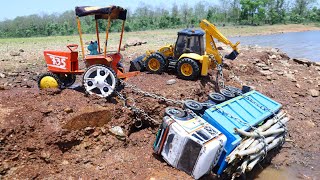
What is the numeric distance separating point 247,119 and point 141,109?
8.99 ft

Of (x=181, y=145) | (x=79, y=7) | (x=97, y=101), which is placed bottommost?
(x=181, y=145)

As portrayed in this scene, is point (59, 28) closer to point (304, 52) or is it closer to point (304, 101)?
point (304, 52)

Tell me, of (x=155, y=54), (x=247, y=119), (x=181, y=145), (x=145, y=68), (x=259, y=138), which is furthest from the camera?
(x=145, y=68)

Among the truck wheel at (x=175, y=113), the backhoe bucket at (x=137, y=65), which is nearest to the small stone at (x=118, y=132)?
the truck wheel at (x=175, y=113)

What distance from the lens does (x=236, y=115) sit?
25.1ft

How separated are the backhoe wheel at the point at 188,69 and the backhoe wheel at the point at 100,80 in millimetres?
2954

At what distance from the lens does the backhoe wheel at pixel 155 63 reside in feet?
34.5

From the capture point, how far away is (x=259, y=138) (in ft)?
23.9

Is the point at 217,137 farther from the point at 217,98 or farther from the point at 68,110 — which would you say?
the point at 68,110

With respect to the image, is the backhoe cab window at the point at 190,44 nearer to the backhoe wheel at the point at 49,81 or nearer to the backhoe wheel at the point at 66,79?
the backhoe wheel at the point at 66,79

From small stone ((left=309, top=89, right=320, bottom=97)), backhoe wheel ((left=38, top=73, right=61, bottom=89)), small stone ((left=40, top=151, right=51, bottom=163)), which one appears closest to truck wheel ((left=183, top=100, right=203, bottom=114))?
small stone ((left=40, top=151, right=51, bottom=163))

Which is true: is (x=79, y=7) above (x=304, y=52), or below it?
above

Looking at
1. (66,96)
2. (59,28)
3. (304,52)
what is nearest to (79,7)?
(66,96)

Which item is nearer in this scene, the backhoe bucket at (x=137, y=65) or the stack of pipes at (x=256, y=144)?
the stack of pipes at (x=256, y=144)
